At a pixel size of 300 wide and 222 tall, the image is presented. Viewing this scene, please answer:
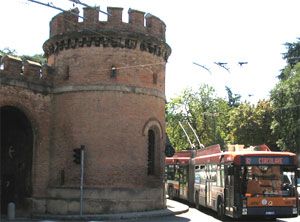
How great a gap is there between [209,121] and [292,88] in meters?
17.9

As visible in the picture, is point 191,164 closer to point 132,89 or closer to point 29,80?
point 132,89

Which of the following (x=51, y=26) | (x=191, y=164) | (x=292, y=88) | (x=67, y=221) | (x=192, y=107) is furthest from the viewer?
(x=192, y=107)

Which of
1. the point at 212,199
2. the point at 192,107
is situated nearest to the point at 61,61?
the point at 212,199

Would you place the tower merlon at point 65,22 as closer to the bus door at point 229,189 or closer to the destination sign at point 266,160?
the bus door at point 229,189

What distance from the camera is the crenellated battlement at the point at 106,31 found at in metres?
21.6

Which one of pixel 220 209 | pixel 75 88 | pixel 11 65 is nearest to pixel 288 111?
pixel 220 209

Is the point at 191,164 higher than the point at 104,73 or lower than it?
lower

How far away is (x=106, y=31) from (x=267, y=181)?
30.9 ft

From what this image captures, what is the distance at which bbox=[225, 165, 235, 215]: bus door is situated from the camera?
1694 centimetres

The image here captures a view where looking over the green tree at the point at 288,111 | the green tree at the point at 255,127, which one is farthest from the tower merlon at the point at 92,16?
the green tree at the point at 255,127

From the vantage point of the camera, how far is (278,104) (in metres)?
39.7

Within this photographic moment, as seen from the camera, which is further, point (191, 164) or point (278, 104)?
point (278, 104)

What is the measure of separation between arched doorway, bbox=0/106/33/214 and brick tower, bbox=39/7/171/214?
110 centimetres

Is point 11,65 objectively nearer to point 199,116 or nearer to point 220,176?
point 220,176
